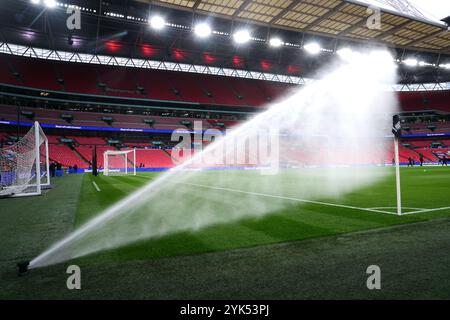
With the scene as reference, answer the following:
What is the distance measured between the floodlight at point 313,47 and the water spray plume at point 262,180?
7874 mm

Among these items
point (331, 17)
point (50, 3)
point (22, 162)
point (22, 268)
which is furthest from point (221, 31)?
point (22, 268)

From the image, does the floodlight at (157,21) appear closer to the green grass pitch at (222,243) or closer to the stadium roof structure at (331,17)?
the stadium roof structure at (331,17)

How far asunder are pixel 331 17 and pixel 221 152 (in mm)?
22628

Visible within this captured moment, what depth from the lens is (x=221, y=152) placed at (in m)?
40.6

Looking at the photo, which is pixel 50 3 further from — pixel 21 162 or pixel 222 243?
pixel 222 243

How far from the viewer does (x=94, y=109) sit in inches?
2042

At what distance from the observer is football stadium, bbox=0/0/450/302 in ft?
11.5

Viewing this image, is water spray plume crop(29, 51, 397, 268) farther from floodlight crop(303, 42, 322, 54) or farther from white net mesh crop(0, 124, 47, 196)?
floodlight crop(303, 42, 322, 54)

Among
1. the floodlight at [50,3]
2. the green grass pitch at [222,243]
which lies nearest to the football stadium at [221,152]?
the green grass pitch at [222,243]

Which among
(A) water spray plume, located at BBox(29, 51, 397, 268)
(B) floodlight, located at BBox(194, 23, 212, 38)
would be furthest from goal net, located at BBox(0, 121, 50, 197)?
(B) floodlight, located at BBox(194, 23, 212, 38)

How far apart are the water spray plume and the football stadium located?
0.13 meters
